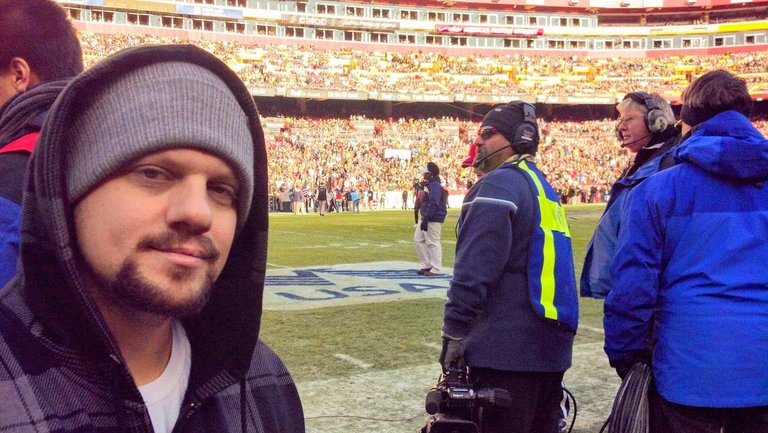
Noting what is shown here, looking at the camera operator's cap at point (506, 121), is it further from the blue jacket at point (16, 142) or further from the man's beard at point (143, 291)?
the man's beard at point (143, 291)

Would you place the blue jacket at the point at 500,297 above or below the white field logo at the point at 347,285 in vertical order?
above

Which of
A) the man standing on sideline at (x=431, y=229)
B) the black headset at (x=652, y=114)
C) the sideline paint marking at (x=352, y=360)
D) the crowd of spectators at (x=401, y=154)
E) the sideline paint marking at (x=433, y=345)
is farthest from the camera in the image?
the crowd of spectators at (x=401, y=154)

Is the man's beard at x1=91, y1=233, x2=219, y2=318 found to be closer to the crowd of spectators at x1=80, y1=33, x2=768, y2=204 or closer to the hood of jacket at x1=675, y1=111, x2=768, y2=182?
the hood of jacket at x1=675, y1=111, x2=768, y2=182

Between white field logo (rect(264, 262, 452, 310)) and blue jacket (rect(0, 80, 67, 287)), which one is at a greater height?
blue jacket (rect(0, 80, 67, 287))

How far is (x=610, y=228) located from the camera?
413cm

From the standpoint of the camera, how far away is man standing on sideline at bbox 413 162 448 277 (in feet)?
39.9

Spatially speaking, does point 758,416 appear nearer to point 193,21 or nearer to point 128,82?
point 128,82

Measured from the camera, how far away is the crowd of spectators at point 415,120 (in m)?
42.5

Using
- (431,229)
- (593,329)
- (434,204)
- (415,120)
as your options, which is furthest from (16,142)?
(415,120)

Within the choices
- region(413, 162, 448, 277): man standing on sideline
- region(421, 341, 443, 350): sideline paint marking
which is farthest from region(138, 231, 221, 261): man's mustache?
region(413, 162, 448, 277): man standing on sideline

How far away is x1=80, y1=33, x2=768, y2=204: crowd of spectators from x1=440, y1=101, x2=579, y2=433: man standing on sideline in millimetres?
32595

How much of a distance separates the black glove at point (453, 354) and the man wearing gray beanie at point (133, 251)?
6.44 feet

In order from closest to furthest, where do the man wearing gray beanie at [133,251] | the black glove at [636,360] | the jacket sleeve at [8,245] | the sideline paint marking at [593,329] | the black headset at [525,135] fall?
the man wearing gray beanie at [133,251]
the jacket sleeve at [8,245]
the black glove at [636,360]
the black headset at [525,135]
the sideline paint marking at [593,329]

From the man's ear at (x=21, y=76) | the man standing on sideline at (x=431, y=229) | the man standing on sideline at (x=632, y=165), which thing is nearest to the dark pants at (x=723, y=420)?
the man standing on sideline at (x=632, y=165)
